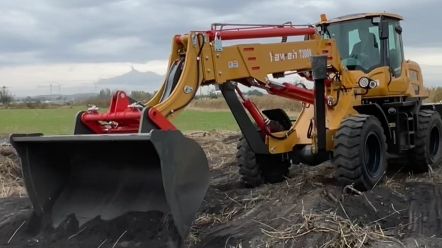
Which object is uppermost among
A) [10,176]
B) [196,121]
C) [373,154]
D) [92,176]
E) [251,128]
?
[251,128]

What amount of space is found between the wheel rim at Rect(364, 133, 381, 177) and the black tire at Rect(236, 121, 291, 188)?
1257 mm

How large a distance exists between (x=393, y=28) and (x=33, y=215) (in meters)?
5.97

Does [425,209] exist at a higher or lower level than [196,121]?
higher

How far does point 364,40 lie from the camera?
9172 mm

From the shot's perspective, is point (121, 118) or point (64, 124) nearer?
point (121, 118)

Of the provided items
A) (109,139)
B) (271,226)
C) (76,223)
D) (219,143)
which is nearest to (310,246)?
(271,226)

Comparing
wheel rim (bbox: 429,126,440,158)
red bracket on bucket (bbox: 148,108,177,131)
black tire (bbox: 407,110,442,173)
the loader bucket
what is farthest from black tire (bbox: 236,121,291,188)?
red bracket on bucket (bbox: 148,108,177,131)

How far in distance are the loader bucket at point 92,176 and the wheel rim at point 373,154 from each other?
9.79ft

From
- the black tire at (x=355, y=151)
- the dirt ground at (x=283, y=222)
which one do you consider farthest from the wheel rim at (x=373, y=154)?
the dirt ground at (x=283, y=222)

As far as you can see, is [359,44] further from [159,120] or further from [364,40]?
[159,120]

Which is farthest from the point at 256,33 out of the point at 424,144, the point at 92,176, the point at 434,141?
the point at 434,141

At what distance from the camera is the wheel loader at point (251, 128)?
19.1 feet

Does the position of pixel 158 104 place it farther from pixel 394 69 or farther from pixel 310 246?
pixel 394 69

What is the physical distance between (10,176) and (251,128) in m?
5.07
